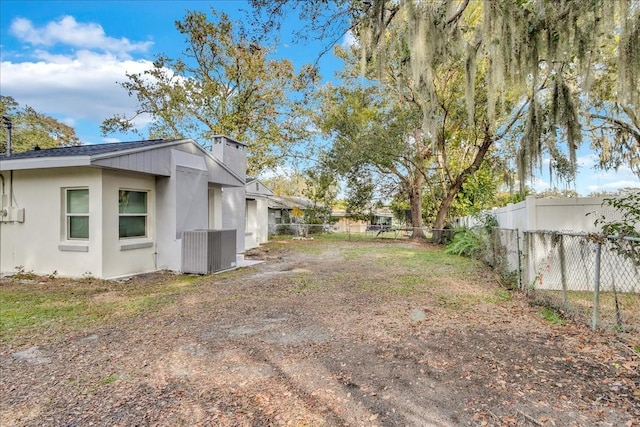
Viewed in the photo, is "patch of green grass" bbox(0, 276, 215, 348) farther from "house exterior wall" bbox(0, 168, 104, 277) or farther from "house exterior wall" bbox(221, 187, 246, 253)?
"house exterior wall" bbox(221, 187, 246, 253)

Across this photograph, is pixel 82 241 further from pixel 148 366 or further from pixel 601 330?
pixel 601 330

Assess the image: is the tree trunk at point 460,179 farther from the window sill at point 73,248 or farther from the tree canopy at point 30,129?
the tree canopy at point 30,129

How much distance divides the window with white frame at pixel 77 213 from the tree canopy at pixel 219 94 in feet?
42.2

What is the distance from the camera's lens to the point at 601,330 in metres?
3.98

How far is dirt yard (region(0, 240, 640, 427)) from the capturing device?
243 centimetres

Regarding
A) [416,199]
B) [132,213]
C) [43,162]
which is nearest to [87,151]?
[43,162]

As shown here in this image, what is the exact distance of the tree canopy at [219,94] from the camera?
19250 mm

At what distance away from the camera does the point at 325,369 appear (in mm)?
3146

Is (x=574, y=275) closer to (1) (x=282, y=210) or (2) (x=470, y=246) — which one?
(2) (x=470, y=246)

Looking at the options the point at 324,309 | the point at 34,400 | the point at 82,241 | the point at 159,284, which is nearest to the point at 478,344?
the point at 324,309

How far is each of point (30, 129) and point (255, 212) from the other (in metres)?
20.1

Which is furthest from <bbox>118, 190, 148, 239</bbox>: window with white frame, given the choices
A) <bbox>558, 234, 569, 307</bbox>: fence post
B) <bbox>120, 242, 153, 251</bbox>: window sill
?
<bbox>558, 234, 569, 307</bbox>: fence post

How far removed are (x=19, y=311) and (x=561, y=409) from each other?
637cm

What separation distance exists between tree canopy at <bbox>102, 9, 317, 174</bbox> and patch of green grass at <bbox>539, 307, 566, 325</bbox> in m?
16.6
